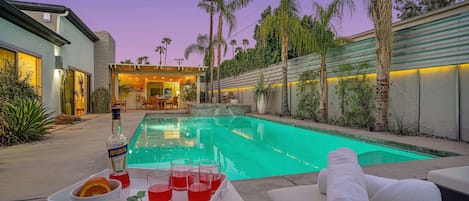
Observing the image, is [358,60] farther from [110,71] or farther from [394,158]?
[110,71]

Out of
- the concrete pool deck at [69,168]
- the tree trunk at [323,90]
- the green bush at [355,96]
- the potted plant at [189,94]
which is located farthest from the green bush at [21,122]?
the potted plant at [189,94]

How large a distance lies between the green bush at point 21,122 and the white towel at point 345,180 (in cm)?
534

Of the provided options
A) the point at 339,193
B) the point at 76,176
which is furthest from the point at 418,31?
the point at 76,176

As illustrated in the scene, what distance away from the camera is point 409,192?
3.19 feet

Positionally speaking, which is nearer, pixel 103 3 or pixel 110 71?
pixel 110 71

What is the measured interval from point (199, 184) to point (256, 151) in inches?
168

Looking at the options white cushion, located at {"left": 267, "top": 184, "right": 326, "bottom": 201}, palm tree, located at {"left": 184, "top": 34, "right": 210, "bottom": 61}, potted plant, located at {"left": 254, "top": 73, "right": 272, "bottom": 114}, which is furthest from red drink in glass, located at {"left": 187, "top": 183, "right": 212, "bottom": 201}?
palm tree, located at {"left": 184, "top": 34, "right": 210, "bottom": 61}

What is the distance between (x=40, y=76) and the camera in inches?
277

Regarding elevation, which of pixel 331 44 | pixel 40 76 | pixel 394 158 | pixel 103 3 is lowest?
pixel 394 158

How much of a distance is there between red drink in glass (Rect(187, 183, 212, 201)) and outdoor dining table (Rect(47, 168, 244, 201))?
0.03 m

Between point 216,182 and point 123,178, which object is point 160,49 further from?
point 216,182

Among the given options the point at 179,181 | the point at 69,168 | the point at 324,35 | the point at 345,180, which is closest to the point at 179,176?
the point at 179,181

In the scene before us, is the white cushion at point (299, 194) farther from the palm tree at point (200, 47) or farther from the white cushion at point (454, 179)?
the palm tree at point (200, 47)

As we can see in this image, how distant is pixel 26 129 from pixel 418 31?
8.26 meters
